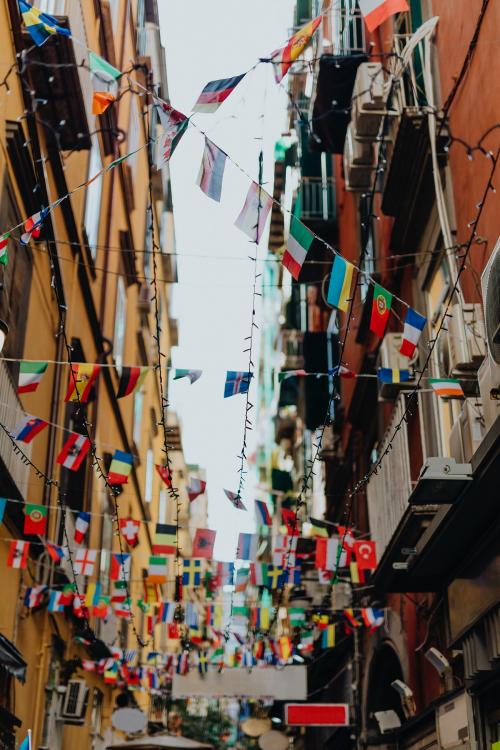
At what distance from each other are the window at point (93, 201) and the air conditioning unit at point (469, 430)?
31.7 ft

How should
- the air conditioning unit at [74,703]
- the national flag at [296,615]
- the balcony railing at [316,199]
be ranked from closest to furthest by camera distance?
the air conditioning unit at [74,703] → the national flag at [296,615] → the balcony railing at [316,199]

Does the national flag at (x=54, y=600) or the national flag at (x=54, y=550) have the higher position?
the national flag at (x=54, y=550)

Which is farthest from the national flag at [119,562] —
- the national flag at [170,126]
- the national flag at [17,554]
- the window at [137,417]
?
the window at [137,417]

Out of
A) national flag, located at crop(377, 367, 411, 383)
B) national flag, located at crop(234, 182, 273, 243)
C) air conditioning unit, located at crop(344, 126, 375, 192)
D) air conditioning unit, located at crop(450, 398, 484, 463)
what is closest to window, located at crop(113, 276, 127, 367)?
air conditioning unit, located at crop(344, 126, 375, 192)

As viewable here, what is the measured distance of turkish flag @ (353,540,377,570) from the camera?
1259 centimetres

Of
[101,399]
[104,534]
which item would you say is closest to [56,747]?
[104,534]

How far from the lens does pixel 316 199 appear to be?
22.0 m

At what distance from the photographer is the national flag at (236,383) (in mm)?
8705

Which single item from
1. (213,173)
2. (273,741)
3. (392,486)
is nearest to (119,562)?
(392,486)

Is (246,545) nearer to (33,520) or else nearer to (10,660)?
(33,520)

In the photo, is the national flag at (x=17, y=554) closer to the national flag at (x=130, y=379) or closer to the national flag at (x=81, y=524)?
the national flag at (x=81, y=524)

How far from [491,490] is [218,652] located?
1157cm

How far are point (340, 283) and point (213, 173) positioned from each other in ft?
4.33

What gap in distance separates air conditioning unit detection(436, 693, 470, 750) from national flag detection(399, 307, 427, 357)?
335 cm
